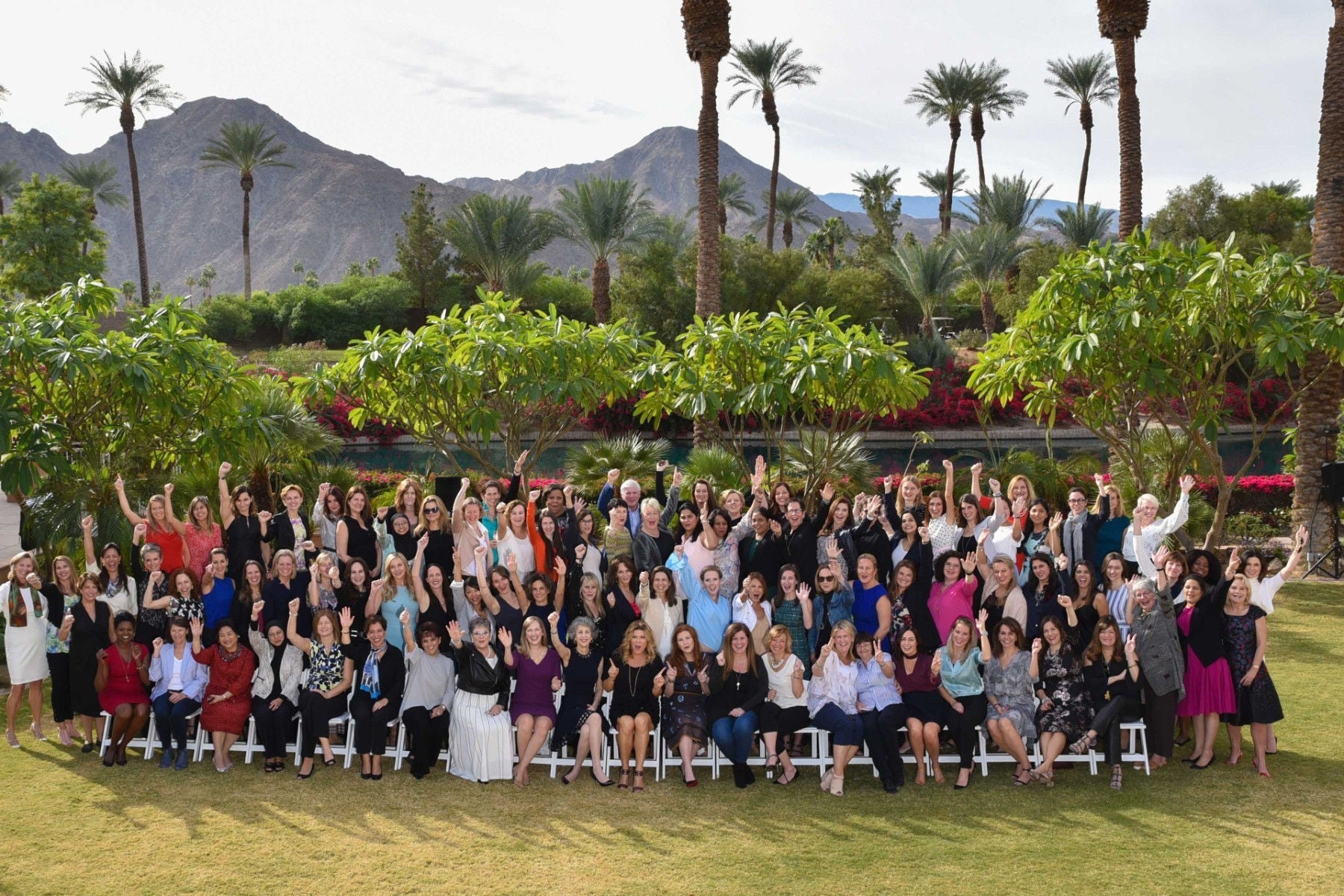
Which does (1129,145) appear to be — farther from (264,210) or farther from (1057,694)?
(264,210)

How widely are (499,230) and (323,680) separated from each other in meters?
36.8

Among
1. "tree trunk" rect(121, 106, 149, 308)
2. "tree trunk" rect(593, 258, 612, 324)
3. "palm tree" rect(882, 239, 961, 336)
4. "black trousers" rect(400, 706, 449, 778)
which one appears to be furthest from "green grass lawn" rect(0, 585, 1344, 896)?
"tree trunk" rect(121, 106, 149, 308)

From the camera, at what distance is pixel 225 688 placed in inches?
324

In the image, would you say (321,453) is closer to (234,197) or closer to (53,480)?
(53,480)

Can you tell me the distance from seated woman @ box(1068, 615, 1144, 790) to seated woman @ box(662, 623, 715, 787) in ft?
8.54

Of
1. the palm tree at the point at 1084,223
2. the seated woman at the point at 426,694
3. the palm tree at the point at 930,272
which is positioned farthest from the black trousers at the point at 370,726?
the palm tree at the point at 1084,223

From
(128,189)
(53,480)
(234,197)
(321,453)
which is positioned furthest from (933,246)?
(128,189)

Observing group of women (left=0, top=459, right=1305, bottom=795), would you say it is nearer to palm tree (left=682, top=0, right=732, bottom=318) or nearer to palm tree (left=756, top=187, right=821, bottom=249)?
palm tree (left=682, top=0, right=732, bottom=318)

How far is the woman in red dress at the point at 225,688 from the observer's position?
8141 mm

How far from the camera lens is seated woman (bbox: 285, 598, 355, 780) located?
804 centimetres

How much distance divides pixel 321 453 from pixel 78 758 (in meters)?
13.1

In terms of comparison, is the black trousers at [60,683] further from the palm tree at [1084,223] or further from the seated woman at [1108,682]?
the palm tree at [1084,223]

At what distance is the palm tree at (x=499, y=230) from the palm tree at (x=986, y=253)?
15830 mm

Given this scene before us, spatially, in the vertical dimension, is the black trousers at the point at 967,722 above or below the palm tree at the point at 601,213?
below
